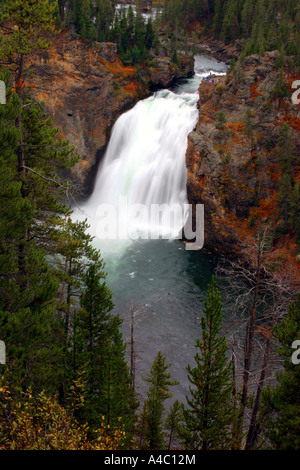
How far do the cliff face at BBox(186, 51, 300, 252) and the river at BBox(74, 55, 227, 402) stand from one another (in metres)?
4.60

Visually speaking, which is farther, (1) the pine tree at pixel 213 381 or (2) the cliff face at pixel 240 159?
(2) the cliff face at pixel 240 159

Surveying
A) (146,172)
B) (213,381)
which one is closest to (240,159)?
(146,172)

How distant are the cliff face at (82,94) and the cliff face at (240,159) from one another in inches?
705

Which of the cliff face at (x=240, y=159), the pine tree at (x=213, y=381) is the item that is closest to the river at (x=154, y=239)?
the cliff face at (x=240, y=159)

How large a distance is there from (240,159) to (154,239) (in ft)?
44.3

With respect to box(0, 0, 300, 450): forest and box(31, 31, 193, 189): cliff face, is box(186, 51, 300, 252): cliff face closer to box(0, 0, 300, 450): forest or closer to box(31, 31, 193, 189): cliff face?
box(31, 31, 193, 189): cliff face

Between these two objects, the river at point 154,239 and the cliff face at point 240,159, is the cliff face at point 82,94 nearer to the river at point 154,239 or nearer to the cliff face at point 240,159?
the river at point 154,239

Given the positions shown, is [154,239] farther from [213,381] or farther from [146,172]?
[213,381]

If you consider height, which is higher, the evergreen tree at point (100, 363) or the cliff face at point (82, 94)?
the cliff face at point (82, 94)

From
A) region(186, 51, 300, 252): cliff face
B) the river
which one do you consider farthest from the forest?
region(186, 51, 300, 252): cliff face

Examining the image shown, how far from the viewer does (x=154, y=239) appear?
1756 inches

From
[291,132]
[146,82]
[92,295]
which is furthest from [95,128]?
[92,295]

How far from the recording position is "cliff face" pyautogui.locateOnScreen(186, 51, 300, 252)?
40.3m

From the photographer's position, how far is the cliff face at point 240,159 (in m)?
40.3
